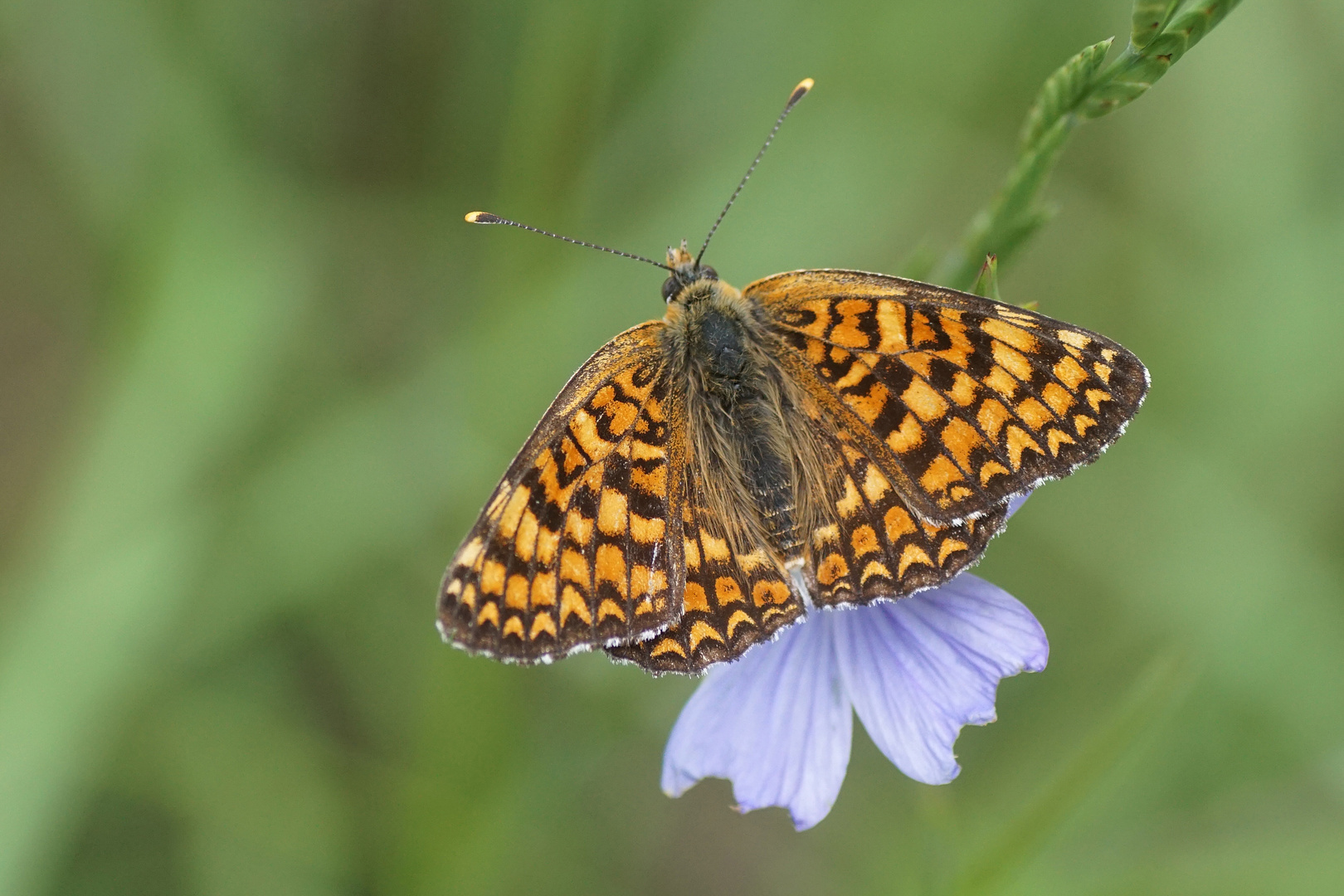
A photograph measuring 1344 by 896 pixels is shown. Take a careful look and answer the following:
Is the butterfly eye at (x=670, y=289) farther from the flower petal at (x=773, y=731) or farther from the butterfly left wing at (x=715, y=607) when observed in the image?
the flower petal at (x=773, y=731)

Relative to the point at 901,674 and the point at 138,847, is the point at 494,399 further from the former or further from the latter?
the point at 138,847

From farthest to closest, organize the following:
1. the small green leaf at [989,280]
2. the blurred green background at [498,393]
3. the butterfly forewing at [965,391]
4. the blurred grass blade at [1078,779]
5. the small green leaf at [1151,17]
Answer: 1. the blurred green background at [498,393]
2. the blurred grass blade at [1078,779]
3. the butterfly forewing at [965,391]
4. the small green leaf at [989,280]
5. the small green leaf at [1151,17]

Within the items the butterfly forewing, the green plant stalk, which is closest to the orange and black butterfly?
the butterfly forewing

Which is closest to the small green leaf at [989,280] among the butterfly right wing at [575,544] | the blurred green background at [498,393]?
the butterfly right wing at [575,544]

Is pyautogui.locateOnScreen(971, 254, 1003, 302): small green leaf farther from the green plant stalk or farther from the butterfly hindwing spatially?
the butterfly hindwing

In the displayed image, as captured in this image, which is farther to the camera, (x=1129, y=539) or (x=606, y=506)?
(x=1129, y=539)

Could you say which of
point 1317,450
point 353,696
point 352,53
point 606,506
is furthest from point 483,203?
point 1317,450
